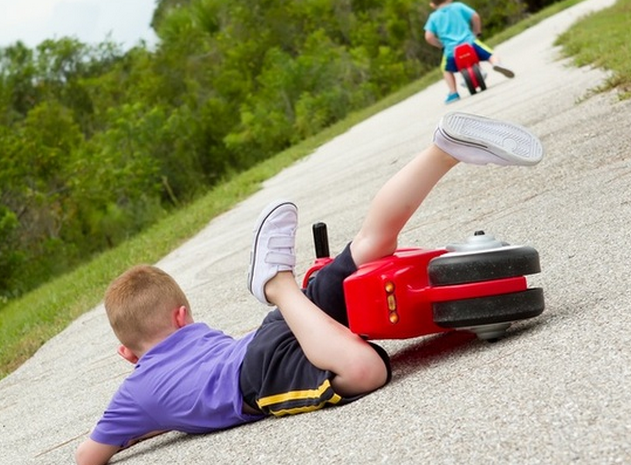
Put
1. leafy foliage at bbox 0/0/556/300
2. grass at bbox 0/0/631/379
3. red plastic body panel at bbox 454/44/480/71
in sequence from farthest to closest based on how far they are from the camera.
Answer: leafy foliage at bbox 0/0/556/300 < red plastic body panel at bbox 454/44/480/71 < grass at bbox 0/0/631/379

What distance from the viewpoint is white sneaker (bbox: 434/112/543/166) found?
10.9 ft

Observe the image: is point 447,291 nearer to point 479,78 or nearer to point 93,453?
point 93,453

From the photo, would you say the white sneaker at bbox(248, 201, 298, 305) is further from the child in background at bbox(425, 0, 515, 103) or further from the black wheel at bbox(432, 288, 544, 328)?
the child in background at bbox(425, 0, 515, 103)

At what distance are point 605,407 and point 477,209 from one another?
3665 millimetres

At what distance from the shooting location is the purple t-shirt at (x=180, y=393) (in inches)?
140

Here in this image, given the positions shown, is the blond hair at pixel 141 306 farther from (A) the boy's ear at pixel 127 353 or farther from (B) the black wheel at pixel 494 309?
(B) the black wheel at pixel 494 309

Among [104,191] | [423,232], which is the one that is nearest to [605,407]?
[423,232]

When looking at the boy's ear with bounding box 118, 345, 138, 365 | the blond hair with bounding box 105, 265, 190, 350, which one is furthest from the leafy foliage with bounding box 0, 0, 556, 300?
the blond hair with bounding box 105, 265, 190, 350

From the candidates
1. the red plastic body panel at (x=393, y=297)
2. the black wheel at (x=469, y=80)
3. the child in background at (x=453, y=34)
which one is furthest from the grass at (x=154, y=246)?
the red plastic body panel at (x=393, y=297)

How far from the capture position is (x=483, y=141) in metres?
3.34

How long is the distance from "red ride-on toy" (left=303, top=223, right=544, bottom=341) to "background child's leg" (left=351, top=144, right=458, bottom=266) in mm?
51

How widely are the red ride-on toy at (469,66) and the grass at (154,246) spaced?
42.2 inches

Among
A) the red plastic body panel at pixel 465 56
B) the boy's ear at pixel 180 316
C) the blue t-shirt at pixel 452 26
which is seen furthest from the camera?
the blue t-shirt at pixel 452 26

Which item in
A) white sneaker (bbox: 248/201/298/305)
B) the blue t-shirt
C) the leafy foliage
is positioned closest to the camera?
white sneaker (bbox: 248/201/298/305)
